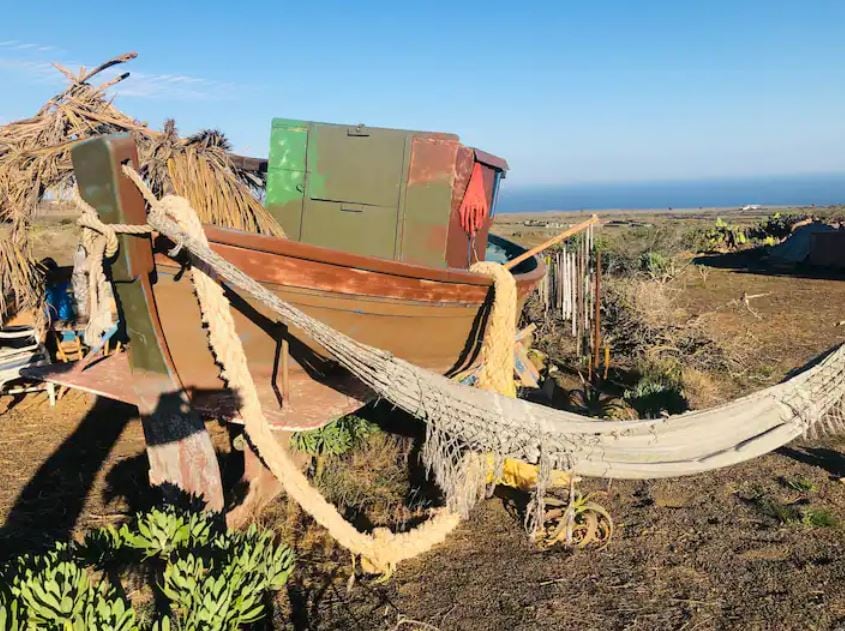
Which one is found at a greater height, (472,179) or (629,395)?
(472,179)

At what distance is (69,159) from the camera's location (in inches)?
156

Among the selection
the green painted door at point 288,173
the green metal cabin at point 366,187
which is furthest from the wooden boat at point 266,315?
the green painted door at point 288,173

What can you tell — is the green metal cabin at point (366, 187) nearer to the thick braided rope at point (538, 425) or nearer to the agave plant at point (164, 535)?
the thick braided rope at point (538, 425)

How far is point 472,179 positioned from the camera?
5250 mm

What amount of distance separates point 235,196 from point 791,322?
10.6 meters

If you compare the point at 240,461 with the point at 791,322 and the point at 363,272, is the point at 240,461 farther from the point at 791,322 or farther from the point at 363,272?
the point at 791,322

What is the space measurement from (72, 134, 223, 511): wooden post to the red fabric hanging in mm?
2660

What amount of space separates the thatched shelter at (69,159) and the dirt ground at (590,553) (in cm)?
229

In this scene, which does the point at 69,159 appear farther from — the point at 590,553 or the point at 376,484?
the point at 590,553

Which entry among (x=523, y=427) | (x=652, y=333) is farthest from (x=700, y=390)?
(x=523, y=427)

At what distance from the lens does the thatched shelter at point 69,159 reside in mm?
3938

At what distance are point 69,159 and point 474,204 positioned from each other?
3027mm

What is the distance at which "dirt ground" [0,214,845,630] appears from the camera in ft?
11.7

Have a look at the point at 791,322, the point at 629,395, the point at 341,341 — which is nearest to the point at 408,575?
the point at 341,341
